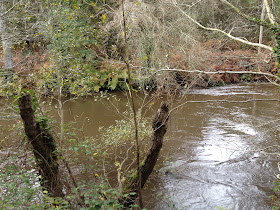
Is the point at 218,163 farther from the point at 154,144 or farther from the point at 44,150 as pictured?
the point at 44,150

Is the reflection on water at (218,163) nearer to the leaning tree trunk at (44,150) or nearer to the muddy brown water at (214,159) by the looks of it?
the muddy brown water at (214,159)

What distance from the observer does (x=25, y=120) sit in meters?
3.76

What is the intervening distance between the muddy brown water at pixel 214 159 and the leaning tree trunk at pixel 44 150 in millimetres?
763

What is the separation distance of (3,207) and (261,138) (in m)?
7.80

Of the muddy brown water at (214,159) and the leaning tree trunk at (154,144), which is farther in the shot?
the muddy brown water at (214,159)

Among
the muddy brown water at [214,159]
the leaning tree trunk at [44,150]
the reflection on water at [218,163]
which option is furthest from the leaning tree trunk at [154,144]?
the leaning tree trunk at [44,150]

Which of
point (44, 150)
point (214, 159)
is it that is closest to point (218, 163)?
point (214, 159)

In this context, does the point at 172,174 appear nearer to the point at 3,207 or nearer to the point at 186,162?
the point at 186,162

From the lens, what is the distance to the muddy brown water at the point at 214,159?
511 cm

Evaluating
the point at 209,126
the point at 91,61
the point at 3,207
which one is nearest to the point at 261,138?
the point at 209,126

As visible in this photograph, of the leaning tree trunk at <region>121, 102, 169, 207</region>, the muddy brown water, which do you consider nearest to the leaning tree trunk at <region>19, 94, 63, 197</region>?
the muddy brown water

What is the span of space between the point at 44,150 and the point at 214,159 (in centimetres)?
474

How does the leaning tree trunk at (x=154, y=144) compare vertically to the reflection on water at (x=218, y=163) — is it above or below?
above

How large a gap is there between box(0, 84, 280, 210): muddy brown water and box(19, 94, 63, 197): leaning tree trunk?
0.76 meters
